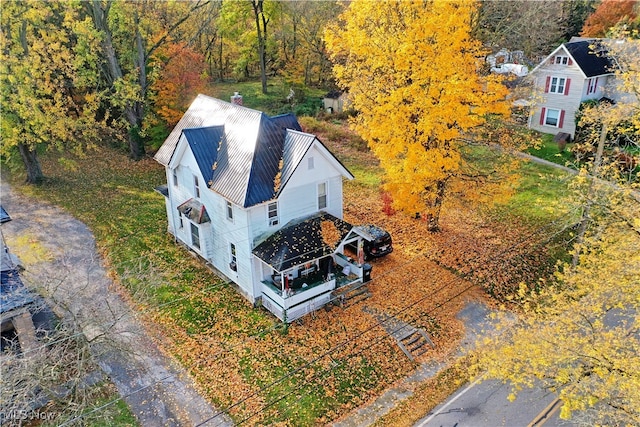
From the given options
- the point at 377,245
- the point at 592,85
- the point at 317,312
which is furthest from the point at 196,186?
the point at 592,85

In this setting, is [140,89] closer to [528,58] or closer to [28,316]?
[28,316]

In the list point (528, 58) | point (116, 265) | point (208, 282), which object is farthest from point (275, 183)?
point (528, 58)

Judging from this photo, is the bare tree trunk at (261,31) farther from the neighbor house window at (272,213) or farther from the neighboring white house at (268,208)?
the neighbor house window at (272,213)

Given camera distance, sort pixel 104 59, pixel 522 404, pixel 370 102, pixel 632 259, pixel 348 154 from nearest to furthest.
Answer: pixel 632 259
pixel 522 404
pixel 370 102
pixel 104 59
pixel 348 154

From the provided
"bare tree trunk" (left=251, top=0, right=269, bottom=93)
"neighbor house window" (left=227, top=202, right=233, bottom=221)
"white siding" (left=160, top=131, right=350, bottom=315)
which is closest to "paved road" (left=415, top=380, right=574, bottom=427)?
"white siding" (left=160, top=131, right=350, bottom=315)

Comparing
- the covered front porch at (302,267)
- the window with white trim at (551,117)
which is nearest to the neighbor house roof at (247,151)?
the covered front porch at (302,267)

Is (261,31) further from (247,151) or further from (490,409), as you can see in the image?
(490,409)

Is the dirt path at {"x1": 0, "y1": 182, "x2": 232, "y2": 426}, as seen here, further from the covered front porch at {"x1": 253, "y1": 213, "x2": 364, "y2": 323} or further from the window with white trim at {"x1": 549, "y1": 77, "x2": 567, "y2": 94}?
the window with white trim at {"x1": 549, "y1": 77, "x2": 567, "y2": 94}
